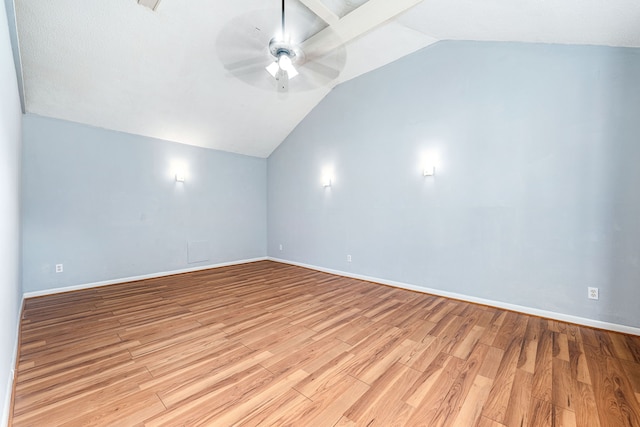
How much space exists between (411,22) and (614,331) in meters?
4.01

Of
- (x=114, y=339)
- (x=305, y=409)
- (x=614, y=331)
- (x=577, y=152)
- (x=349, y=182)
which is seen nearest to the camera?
(x=305, y=409)

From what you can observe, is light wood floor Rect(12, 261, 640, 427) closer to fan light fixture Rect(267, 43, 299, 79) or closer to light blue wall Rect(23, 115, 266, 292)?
light blue wall Rect(23, 115, 266, 292)

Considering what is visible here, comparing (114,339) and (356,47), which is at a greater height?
(356,47)

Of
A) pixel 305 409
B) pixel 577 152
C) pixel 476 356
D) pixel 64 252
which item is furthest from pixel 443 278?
pixel 64 252

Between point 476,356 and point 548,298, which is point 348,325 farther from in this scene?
point 548,298

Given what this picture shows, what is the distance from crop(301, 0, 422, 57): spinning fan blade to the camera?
278 centimetres

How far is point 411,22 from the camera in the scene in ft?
10.4

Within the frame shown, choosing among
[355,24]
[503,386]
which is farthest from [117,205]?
[503,386]

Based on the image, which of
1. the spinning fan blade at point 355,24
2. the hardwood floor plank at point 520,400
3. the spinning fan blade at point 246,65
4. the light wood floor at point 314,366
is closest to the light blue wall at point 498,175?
the light wood floor at point 314,366

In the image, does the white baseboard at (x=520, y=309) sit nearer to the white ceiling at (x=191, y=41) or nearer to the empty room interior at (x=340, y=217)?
the empty room interior at (x=340, y=217)

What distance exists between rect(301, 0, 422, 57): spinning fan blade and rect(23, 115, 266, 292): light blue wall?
124 inches

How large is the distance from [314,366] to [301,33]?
385cm

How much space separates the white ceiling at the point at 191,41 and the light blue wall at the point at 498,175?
349 mm

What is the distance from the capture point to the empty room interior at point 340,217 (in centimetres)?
169
